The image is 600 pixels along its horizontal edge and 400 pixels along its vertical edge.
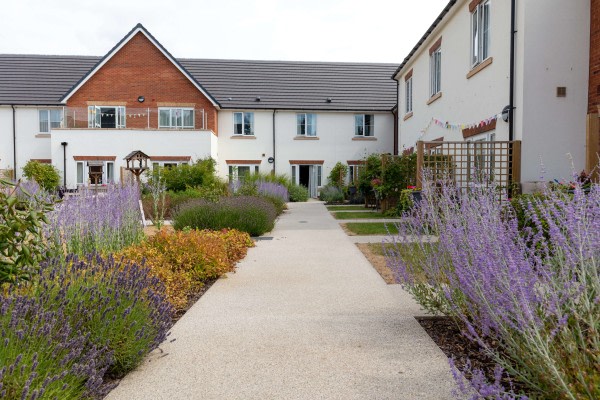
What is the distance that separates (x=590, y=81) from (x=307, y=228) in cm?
706

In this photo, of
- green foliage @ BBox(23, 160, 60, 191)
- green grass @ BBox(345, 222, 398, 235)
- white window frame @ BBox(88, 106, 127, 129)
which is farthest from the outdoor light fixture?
green foliage @ BBox(23, 160, 60, 191)

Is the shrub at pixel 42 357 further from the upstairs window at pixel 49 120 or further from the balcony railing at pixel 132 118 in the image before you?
the upstairs window at pixel 49 120

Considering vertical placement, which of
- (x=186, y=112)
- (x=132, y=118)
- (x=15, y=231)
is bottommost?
(x=15, y=231)

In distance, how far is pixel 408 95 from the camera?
22.0m

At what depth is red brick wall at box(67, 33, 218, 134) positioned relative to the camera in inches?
1097

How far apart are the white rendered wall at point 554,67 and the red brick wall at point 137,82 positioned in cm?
1989

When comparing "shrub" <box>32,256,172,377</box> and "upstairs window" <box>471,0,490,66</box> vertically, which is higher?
"upstairs window" <box>471,0,490,66</box>

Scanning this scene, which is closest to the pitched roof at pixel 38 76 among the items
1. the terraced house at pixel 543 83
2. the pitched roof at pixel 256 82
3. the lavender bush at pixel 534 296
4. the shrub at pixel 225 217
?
the pitched roof at pixel 256 82

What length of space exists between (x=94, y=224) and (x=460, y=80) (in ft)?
34.9

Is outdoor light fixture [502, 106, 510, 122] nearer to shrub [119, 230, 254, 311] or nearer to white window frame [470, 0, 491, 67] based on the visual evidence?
white window frame [470, 0, 491, 67]

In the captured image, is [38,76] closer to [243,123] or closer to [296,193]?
[243,123]

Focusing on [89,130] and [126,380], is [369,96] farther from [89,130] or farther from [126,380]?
[126,380]

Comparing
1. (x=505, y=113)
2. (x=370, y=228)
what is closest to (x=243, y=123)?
(x=370, y=228)

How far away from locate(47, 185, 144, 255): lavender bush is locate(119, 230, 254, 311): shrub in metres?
0.33
